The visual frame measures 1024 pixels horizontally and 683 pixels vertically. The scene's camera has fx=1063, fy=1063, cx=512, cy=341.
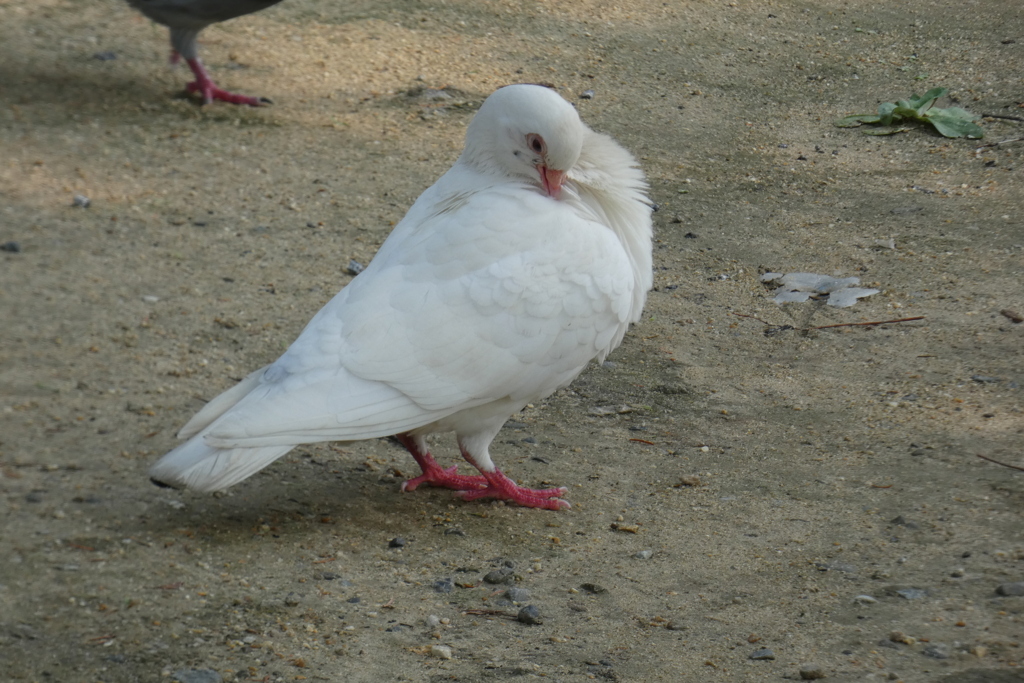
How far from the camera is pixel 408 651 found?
2555mm

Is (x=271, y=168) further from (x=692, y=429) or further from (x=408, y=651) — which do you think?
(x=408, y=651)

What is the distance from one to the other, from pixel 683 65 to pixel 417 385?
14.6 feet

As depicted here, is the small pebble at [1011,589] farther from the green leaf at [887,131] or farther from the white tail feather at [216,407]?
the green leaf at [887,131]

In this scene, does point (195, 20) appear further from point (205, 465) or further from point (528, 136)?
point (205, 465)

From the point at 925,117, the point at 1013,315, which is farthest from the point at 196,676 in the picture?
the point at 925,117

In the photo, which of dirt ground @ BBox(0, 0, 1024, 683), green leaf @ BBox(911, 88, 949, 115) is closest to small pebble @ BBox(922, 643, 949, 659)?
dirt ground @ BBox(0, 0, 1024, 683)

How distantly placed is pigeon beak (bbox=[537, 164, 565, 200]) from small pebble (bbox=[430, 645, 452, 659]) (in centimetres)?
141

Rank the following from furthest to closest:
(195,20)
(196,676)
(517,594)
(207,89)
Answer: (207,89) < (195,20) < (517,594) < (196,676)

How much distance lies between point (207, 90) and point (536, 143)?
3.21m

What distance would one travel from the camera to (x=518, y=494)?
3.30m

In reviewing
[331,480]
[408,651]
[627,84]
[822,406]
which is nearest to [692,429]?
[822,406]

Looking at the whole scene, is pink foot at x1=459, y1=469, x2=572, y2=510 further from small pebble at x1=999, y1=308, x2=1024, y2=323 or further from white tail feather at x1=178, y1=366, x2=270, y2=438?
small pebble at x1=999, y1=308, x2=1024, y2=323

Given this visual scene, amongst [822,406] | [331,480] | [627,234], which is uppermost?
[627,234]

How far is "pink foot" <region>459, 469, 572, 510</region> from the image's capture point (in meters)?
3.28
